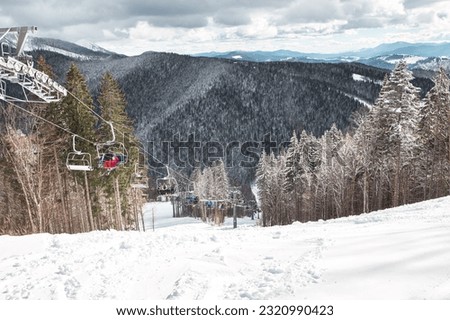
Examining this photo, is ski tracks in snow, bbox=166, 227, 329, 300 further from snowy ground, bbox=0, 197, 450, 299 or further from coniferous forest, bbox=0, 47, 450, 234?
coniferous forest, bbox=0, 47, 450, 234

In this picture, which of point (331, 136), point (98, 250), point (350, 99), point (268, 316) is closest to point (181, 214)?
point (331, 136)

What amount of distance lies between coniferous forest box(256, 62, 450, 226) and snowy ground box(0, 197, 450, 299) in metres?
16.5

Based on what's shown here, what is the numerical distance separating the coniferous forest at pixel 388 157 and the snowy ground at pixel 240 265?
16530 mm

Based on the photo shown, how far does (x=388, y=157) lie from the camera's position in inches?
1257

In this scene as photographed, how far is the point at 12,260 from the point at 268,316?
8.26 meters

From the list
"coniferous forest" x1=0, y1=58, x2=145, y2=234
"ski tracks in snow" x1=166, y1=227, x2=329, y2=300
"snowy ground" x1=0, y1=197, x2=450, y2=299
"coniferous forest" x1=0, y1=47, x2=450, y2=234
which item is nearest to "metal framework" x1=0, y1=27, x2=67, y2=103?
"coniferous forest" x1=0, y1=47, x2=450, y2=234

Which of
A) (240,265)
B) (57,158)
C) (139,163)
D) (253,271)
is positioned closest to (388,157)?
(139,163)

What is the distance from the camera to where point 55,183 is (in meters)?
27.5

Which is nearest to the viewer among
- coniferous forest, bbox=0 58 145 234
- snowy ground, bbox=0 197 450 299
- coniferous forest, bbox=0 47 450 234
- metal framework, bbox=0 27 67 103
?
snowy ground, bbox=0 197 450 299

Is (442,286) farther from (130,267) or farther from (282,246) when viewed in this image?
(130,267)

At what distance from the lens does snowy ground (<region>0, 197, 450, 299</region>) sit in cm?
841

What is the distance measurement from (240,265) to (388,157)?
82.1 ft

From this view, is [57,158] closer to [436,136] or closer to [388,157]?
[388,157]

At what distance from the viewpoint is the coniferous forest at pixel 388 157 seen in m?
28.8
